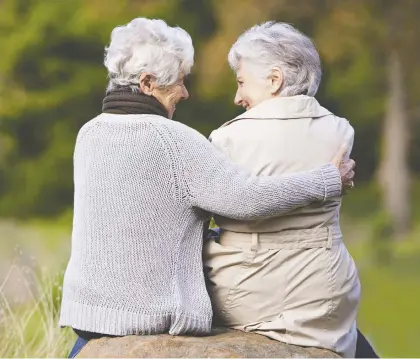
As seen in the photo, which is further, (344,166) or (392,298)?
(392,298)

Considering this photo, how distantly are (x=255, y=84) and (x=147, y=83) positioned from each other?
1.01 feet

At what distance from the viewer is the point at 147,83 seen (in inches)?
94.7

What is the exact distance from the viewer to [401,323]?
7500 mm

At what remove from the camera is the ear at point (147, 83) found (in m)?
2.39

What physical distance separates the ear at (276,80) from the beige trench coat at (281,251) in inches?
1.6

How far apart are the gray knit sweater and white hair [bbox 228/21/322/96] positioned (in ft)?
0.88

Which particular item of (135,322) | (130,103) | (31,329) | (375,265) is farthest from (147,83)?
(375,265)

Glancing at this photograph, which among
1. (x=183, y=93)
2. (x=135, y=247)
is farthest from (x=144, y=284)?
(x=183, y=93)

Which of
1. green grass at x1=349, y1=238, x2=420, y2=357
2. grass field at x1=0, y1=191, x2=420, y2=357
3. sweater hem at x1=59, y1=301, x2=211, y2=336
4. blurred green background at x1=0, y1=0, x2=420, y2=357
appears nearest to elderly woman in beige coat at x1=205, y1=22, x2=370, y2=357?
sweater hem at x1=59, y1=301, x2=211, y2=336

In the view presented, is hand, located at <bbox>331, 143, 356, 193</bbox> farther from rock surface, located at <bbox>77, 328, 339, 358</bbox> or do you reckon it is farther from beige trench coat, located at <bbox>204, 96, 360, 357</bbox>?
rock surface, located at <bbox>77, 328, 339, 358</bbox>

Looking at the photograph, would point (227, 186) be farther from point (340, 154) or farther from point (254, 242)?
point (340, 154)

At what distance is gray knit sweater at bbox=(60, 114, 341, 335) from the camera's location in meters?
2.29

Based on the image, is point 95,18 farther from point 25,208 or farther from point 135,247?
point 135,247

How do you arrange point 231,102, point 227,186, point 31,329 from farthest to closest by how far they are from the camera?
point 231,102 → point 31,329 → point 227,186
